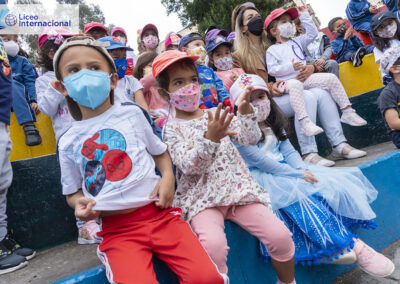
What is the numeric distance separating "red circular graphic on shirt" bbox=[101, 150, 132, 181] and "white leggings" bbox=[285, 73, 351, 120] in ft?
6.95

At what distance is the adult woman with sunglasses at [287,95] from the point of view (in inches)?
126

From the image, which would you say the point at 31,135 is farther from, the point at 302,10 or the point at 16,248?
the point at 302,10

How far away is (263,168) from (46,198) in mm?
1661

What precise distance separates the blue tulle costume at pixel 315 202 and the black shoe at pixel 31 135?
1.84 metres

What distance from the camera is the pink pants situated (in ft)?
5.11

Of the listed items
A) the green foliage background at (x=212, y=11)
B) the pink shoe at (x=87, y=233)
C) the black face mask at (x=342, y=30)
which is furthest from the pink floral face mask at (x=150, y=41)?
A: the green foliage background at (x=212, y=11)

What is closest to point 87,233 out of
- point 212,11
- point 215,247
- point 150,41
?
point 215,247

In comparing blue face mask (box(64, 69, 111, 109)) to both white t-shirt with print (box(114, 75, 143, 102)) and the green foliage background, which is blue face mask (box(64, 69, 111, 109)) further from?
the green foliage background

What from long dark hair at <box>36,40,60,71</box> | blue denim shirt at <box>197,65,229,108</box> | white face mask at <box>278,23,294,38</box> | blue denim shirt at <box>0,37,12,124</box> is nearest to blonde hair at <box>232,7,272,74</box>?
white face mask at <box>278,23,294,38</box>

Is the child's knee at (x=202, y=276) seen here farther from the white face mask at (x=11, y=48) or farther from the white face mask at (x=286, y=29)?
the white face mask at (x=286, y=29)

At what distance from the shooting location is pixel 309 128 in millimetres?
3010

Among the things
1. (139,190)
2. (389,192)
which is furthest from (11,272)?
(389,192)

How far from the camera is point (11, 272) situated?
1.92 m

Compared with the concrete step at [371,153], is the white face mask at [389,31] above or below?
above
